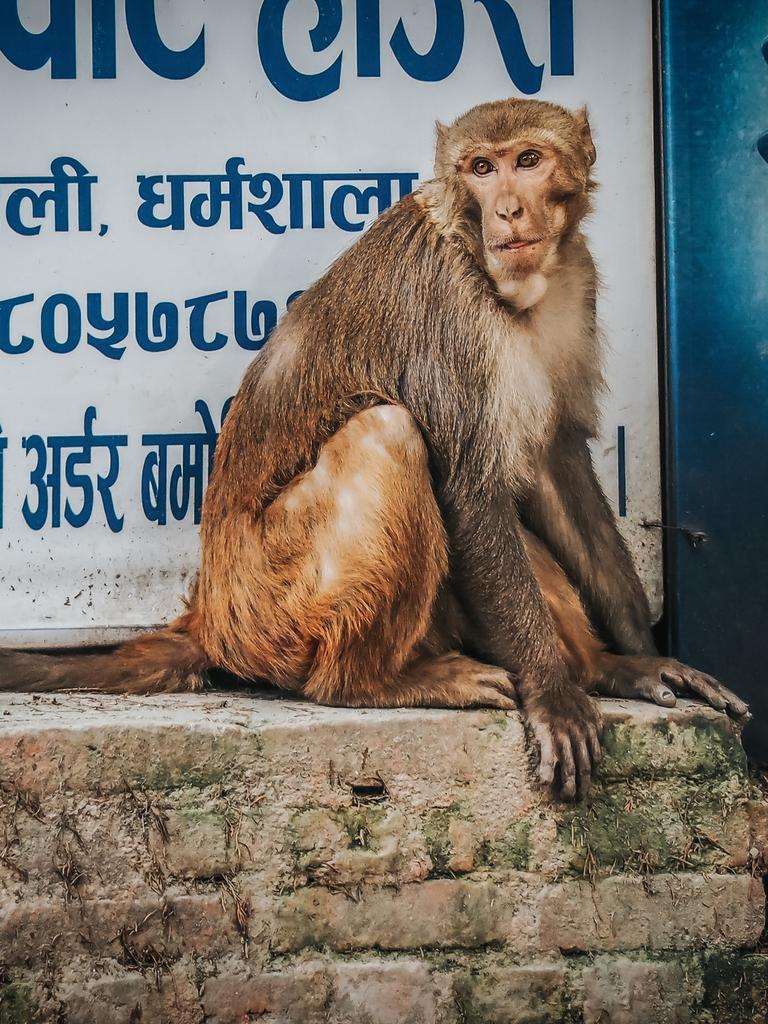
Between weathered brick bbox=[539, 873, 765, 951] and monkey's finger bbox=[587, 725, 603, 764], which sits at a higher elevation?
monkey's finger bbox=[587, 725, 603, 764]

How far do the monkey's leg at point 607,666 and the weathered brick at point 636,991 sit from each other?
2.51 feet

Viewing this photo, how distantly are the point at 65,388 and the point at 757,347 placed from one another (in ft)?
8.71

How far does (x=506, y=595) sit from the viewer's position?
10.7 ft

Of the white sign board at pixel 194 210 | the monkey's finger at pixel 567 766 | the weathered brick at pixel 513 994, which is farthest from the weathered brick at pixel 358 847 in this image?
the white sign board at pixel 194 210

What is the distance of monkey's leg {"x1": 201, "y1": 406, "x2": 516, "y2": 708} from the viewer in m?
3.18

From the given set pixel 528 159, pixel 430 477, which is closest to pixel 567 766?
pixel 430 477

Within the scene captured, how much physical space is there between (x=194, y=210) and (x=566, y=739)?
2523mm

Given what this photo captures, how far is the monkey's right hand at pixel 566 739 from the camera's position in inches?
123

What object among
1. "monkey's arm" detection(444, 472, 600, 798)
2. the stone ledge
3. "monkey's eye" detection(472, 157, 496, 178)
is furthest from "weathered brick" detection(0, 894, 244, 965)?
"monkey's eye" detection(472, 157, 496, 178)

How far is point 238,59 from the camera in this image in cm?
440

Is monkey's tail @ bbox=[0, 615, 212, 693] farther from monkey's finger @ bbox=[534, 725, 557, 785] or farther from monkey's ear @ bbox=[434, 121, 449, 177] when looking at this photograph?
monkey's ear @ bbox=[434, 121, 449, 177]

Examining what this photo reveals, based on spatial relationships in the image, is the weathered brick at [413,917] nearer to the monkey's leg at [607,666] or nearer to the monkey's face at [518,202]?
the monkey's leg at [607,666]

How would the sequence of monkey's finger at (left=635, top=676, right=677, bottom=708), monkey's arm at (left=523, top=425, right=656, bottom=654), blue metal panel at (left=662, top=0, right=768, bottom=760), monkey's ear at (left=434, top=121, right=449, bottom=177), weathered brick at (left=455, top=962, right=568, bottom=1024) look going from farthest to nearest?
blue metal panel at (left=662, top=0, right=768, bottom=760) < monkey's arm at (left=523, top=425, right=656, bottom=654) < monkey's ear at (left=434, top=121, right=449, bottom=177) < monkey's finger at (left=635, top=676, right=677, bottom=708) < weathered brick at (left=455, top=962, right=568, bottom=1024)

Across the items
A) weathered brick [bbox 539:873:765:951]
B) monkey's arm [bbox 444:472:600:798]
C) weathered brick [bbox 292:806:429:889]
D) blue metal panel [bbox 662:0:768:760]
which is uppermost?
blue metal panel [bbox 662:0:768:760]
